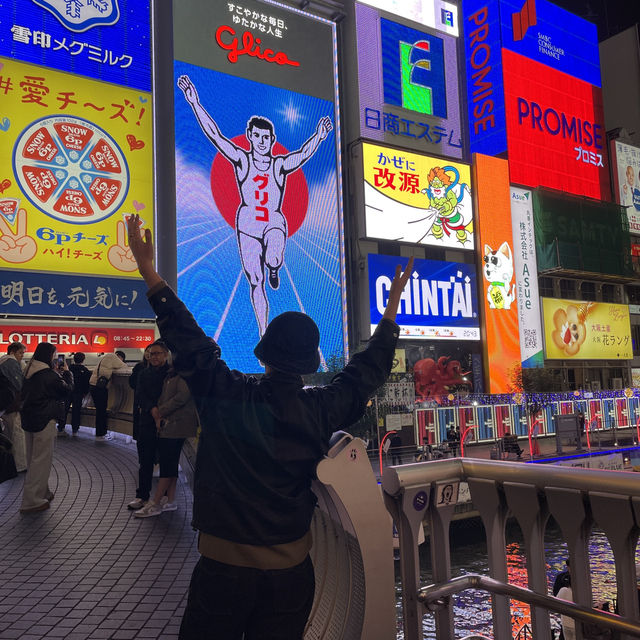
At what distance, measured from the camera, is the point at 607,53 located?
37.1 m

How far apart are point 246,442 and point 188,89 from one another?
55.3 feet

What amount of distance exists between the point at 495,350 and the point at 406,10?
13.1m

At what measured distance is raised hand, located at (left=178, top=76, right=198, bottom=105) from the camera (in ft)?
54.8

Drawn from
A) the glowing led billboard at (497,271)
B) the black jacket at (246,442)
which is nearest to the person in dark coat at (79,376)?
the black jacket at (246,442)

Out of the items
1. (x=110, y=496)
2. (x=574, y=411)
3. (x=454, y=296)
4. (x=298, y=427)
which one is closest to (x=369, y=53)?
(x=454, y=296)

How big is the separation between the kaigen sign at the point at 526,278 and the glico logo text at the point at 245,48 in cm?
1085

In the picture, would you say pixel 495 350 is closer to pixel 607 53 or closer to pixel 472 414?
pixel 472 414

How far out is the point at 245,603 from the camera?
168 cm

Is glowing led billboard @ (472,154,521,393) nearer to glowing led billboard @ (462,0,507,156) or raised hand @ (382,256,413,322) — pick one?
glowing led billboard @ (462,0,507,156)

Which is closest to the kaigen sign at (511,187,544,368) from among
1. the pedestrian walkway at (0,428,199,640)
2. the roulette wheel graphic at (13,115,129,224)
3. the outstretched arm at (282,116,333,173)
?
the outstretched arm at (282,116,333,173)

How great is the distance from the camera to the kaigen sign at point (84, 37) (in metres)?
14.7

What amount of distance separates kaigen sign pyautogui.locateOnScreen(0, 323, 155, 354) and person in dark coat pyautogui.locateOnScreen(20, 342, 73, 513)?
8059mm

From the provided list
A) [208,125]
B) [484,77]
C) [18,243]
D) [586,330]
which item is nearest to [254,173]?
[208,125]

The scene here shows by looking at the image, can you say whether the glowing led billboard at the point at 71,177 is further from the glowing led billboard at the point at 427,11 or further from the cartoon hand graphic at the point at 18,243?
the glowing led billboard at the point at 427,11
